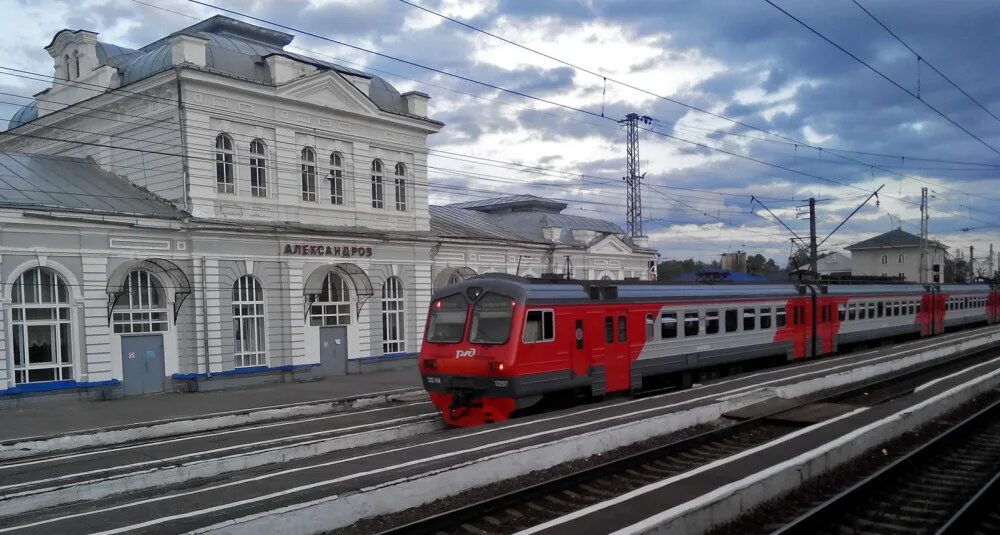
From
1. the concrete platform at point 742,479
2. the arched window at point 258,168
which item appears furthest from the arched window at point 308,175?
the concrete platform at point 742,479

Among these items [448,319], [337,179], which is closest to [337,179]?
[337,179]

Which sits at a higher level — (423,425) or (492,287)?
(492,287)

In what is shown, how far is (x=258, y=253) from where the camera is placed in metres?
23.7

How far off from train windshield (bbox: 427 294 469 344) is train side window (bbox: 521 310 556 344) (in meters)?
1.32

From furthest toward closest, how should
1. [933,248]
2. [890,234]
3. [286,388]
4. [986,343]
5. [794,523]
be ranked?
[890,234] → [933,248] → [986,343] → [286,388] → [794,523]

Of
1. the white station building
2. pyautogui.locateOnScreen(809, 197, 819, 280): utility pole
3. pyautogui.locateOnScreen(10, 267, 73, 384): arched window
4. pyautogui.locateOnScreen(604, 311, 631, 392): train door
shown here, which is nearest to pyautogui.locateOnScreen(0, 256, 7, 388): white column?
the white station building

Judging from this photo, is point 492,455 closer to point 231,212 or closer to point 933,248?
point 231,212

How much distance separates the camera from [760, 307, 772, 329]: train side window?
22.0 m

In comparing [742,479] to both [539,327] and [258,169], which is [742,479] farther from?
[258,169]

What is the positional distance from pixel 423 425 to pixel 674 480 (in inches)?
265

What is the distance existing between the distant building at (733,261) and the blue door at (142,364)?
86.8 feet

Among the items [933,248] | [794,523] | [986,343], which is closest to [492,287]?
[794,523]

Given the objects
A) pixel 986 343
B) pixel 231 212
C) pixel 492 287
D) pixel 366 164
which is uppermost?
pixel 366 164

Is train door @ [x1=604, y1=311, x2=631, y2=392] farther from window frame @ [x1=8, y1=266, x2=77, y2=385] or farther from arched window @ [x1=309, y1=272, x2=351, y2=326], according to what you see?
window frame @ [x1=8, y1=266, x2=77, y2=385]
